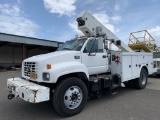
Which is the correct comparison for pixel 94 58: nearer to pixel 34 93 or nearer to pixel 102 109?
pixel 102 109

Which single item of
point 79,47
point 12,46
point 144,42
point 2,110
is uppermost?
point 12,46

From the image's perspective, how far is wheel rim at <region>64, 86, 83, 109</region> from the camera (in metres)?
4.59

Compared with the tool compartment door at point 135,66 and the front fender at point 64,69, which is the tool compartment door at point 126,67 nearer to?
the tool compartment door at point 135,66

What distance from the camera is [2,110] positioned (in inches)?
204

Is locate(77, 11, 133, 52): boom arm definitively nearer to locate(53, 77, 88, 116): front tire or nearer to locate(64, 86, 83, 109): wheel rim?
locate(53, 77, 88, 116): front tire

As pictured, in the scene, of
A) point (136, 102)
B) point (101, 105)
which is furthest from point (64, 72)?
point (136, 102)

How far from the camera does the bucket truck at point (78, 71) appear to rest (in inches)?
172

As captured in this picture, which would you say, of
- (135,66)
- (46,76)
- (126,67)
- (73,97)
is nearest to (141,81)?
(135,66)

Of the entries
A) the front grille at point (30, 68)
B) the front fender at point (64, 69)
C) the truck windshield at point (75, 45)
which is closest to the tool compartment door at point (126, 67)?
the truck windshield at point (75, 45)

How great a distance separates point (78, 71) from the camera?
4910 millimetres

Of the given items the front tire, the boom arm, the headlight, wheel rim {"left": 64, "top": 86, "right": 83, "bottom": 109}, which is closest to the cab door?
the boom arm

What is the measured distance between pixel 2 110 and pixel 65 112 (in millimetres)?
2167

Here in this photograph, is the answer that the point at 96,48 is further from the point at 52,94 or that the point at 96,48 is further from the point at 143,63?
the point at 143,63

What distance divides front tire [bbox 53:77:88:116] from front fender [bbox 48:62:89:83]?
0.82ft
